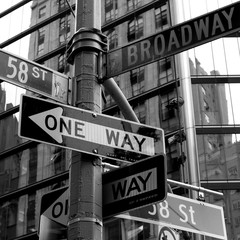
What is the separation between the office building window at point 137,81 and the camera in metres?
31.2

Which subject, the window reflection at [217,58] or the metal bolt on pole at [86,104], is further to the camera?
the window reflection at [217,58]

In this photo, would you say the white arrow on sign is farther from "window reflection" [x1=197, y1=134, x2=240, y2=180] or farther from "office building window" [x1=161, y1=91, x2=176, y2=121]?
"office building window" [x1=161, y1=91, x2=176, y2=121]

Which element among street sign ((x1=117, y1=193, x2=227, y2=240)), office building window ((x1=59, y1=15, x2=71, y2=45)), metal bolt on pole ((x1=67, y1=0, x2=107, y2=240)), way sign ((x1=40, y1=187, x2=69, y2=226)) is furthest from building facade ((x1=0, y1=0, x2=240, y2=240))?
metal bolt on pole ((x1=67, y1=0, x2=107, y2=240))

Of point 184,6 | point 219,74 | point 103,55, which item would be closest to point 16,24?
point 184,6

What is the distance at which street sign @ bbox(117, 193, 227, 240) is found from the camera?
5531mm

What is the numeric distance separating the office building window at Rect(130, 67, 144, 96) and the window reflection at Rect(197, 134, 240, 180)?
17.0 ft

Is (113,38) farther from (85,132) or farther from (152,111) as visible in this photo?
(85,132)

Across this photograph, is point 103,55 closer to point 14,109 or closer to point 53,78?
point 53,78

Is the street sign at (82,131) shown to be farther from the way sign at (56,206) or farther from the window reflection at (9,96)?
the window reflection at (9,96)

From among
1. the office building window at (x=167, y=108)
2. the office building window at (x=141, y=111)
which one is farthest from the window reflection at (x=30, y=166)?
the office building window at (x=167, y=108)

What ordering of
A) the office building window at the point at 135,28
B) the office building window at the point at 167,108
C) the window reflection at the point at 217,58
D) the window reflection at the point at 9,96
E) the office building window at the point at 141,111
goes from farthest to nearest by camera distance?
the window reflection at the point at 9,96
the office building window at the point at 135,28
the office building window at the point at 141,111
the window reflection at the point at 217,58
the office building window at the point at 167,108

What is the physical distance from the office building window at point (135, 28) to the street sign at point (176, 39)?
28.1 meters

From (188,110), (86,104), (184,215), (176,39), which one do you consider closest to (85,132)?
(86,104)

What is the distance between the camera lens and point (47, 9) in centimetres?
3997
